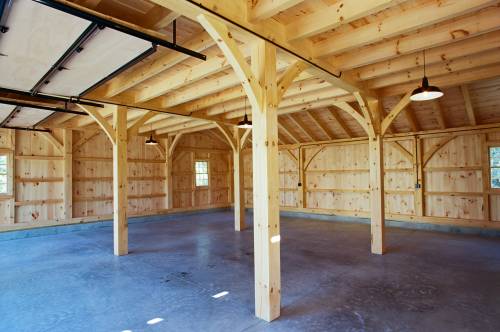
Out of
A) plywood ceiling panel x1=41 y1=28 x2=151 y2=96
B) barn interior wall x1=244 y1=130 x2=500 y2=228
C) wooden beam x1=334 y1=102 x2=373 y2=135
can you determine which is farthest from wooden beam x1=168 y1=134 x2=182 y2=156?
wooden beam x1=334 y1=102 x2=373 y2=135

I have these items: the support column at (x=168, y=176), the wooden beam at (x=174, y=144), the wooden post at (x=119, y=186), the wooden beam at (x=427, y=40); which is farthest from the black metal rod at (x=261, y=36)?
the support column at (x=168, y=176)

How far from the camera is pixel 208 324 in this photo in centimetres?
266

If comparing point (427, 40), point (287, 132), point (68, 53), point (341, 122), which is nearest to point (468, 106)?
point (341, 122)

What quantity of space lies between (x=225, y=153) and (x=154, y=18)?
30.6ft

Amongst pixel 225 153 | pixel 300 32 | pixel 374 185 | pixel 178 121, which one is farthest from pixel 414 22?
pixel 225 153

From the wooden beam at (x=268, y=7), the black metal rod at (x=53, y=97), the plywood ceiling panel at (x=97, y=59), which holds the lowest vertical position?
the black metal rod at (x=53, y=97)

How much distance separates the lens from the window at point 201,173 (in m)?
10.9

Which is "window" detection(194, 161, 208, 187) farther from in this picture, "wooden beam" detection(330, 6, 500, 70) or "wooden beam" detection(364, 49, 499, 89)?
"wooden beam" detection(330, 6, 500, 70)

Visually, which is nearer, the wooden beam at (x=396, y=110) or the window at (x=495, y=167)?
the wooden beam at (x=396, y=110)

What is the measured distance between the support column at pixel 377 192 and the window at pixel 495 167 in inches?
142

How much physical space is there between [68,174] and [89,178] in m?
0.59

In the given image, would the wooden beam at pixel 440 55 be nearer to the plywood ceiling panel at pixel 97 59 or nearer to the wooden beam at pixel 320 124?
the plywood ceiling panel at pixel 97 59

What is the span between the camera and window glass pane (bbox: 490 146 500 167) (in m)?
6.54

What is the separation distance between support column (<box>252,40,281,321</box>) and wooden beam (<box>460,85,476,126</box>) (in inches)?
189
